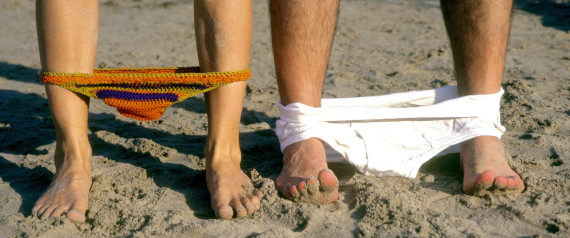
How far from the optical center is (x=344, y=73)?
11.8 ft

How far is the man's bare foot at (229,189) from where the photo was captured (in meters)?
1.80

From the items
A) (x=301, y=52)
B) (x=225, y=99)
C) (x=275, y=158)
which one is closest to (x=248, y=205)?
(x=225, y=99)

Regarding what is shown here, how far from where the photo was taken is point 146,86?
198 centimetres

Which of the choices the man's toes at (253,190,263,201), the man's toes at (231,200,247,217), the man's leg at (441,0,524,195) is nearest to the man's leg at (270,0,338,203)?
the man's toes at (253,190,263,201)

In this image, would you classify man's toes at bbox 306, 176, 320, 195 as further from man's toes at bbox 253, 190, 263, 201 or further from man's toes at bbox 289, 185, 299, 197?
man's toes at bbox 253, 190, 263, 201

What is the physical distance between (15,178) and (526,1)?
510cm

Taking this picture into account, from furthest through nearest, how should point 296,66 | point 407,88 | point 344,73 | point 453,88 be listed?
point 344,73 → point 407,88 → point 453,88 → point 296,66

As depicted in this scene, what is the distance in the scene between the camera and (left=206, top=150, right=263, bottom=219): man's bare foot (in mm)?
1797

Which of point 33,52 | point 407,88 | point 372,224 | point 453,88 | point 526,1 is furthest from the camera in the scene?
point 526,1

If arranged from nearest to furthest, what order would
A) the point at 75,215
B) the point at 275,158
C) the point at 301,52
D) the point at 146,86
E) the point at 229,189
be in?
the point at 75,215 → the point at 229,189 → the point at 146,86 → the point at 301,52 → the point at 275,158

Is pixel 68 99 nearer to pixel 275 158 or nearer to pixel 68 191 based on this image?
pixel 68 191

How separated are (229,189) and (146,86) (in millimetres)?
470

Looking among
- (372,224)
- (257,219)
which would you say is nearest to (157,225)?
(257,219)

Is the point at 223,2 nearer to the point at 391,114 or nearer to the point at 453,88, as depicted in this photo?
the point at 391,114
